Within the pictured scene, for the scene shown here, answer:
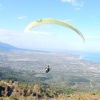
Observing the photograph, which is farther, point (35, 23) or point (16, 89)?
point (16, 89)

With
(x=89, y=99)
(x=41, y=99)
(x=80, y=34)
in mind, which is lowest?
(x=41, y=99)

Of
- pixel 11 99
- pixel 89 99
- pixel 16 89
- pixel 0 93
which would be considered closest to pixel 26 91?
pixel 16 89

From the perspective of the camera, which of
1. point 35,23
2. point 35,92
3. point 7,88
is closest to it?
point 35,23

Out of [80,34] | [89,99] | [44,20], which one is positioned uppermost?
[44,20]

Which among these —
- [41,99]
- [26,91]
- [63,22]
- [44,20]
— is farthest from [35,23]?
[26,91]

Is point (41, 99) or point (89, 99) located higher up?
point (89, 99)

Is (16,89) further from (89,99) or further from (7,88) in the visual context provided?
(89,99)

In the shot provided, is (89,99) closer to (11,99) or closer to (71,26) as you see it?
(11,99)

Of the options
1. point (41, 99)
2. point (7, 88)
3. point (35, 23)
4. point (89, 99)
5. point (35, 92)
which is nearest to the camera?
point (35, 23)

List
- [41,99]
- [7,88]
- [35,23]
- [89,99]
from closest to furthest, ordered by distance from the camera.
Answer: [35,23] < [89,99] < [41,99] < [7,88]
